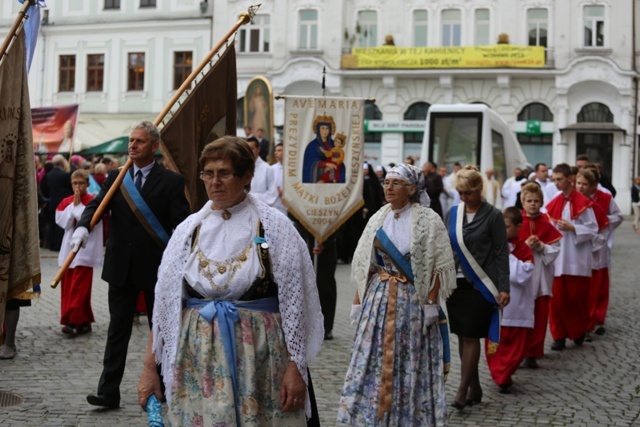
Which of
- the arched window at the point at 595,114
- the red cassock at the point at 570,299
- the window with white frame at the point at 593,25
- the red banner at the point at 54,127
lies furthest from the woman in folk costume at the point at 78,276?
the window with white frame at the point at 593,25

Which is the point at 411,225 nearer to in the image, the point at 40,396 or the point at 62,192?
the point at 40,396

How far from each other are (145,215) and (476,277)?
8.18ft

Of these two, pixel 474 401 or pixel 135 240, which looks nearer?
pixel 135 240

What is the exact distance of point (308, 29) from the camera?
4338 cm

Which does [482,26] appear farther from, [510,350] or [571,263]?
[510,350]

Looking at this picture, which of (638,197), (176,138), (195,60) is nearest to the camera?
(176,138)

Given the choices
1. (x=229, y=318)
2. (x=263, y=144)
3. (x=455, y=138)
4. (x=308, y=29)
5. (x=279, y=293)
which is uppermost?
(x=308, y=29)

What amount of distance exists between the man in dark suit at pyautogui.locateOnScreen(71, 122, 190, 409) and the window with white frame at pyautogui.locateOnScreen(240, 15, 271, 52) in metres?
37.7

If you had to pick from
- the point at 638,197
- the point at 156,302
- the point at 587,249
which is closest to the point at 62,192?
the point at 587,249

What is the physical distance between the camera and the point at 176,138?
294 inches

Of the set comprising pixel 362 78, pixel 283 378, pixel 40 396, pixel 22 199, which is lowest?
pixel 40 396

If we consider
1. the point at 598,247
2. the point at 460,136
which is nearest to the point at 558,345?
the point at 598,247

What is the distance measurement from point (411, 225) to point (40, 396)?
3060mm

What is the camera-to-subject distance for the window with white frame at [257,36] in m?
44.2
